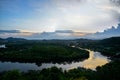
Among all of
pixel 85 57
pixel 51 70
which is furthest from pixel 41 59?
pixel 51 70

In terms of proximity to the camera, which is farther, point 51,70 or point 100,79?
point 51,70

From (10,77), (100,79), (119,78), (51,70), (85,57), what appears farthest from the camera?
(85,57)

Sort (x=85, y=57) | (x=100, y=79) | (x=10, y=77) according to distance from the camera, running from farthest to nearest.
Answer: (x=85, y=57)
(x=10, y=77)
(x=100, y=79)

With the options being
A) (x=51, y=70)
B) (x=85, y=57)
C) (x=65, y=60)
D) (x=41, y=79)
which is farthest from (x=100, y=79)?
(x=85, y=57)

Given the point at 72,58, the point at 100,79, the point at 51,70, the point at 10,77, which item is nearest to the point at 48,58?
the point at 72,58

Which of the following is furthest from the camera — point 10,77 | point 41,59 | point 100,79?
point 41,59

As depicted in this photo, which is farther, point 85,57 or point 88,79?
point 85,57

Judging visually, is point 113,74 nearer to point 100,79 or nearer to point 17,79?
point 100,79

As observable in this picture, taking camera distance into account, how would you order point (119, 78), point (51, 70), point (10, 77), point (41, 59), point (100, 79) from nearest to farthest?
point (119, 78) → point (100, 79) → point (10, 77) → point (51, 70) → point (41, 59)

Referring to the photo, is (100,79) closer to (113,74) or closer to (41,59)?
(113,74)
